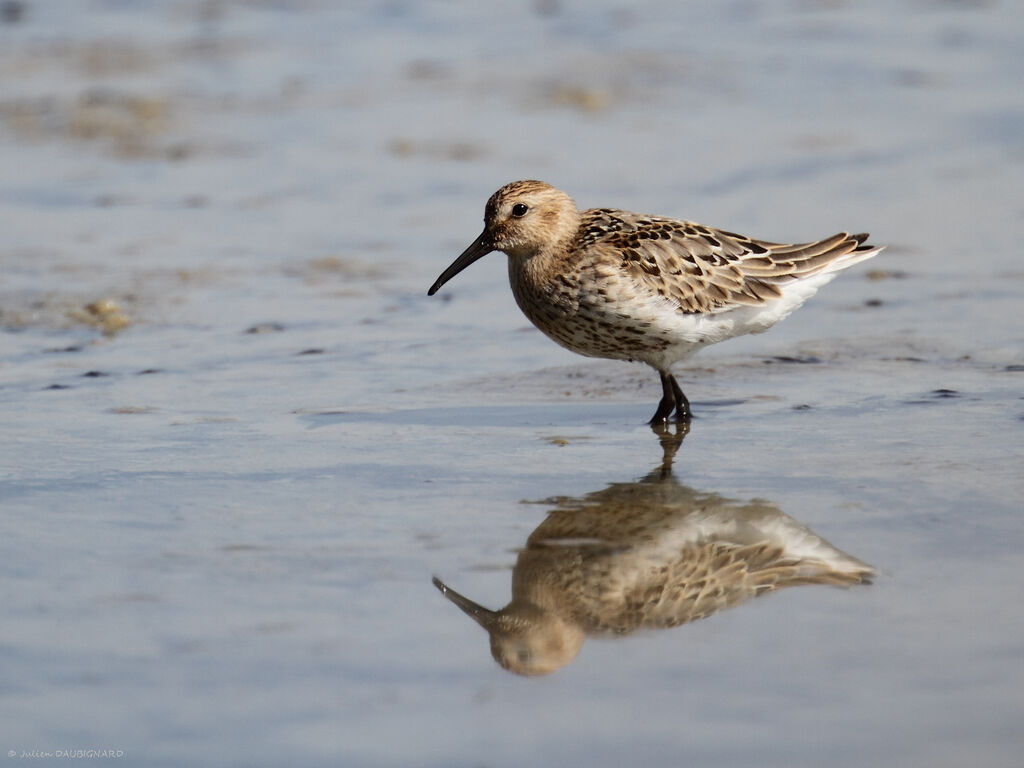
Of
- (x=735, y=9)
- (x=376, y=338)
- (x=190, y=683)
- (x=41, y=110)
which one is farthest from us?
(x=735, y=9)

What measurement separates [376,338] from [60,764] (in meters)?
4.74

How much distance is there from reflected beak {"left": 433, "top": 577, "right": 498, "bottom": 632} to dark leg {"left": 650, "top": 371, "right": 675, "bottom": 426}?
2.35 m

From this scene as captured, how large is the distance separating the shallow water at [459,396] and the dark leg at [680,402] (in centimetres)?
19

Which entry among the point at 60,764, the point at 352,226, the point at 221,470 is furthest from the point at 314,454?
the point at 352,226

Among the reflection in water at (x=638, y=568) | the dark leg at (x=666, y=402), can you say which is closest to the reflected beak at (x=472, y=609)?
the reflection in water at (x=638, y=568)

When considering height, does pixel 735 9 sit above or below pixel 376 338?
above

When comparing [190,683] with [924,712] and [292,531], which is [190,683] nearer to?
[292,531]

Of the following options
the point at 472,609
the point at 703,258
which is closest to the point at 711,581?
the point at 472,609

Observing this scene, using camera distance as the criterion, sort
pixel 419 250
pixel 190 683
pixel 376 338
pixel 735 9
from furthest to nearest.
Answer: pixel 735 9 < pixel 419 250 < pixel 376 338 < pixel 190 683

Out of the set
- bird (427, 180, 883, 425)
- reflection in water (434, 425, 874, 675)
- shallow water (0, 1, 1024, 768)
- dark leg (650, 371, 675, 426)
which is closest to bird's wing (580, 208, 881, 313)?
bird (427, 180, 883, 425)

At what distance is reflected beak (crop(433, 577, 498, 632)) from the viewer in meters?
4.62

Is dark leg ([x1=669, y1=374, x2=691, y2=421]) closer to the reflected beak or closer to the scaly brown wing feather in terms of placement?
the scaly brown wing feather

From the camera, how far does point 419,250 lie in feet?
32.6

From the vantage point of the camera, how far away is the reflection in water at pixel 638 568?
455 cm
